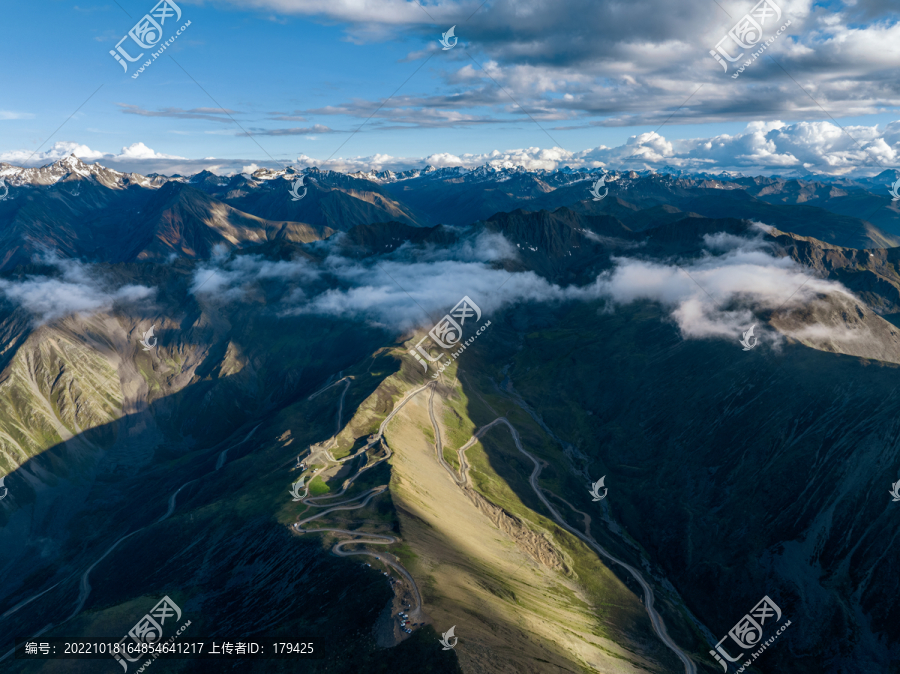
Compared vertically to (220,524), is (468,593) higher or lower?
lower

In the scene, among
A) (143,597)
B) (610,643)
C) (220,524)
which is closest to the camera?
(143,597)

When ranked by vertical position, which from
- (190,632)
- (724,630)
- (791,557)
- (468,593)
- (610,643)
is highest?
(190,632)

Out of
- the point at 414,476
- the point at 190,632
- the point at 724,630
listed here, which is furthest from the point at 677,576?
the point at 190,632

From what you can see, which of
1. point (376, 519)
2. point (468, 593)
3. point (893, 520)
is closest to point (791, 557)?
point (893, 520)

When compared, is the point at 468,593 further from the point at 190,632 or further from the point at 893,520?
the point at 893,520

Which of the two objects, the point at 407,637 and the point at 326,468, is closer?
the point at 407,637

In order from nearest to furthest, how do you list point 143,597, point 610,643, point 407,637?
point 407,637
point 143,597
point 610,643

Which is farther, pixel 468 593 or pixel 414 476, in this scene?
pixel 414 476

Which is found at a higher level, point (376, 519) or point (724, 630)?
point (376, 519)

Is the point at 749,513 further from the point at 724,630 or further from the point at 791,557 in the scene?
the point at 724,630
